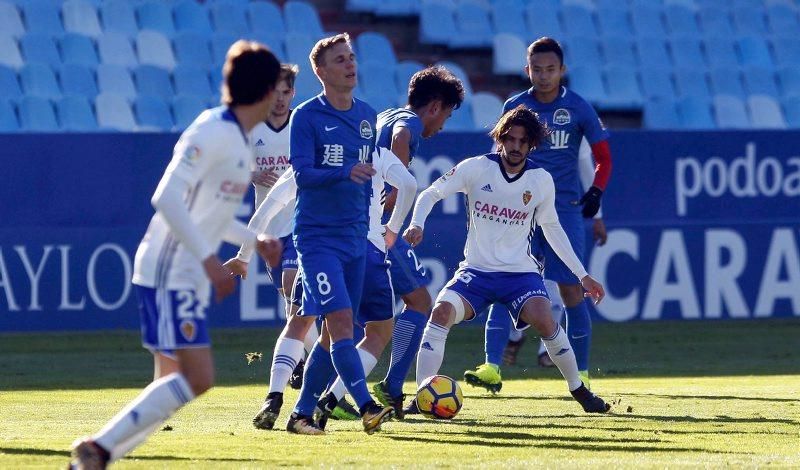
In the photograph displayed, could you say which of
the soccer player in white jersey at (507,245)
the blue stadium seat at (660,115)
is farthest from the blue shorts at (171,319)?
the blue stadium seat at (660,115)

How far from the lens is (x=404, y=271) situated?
8.36m

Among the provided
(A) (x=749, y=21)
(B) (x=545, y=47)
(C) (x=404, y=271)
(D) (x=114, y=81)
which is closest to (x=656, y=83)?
(A) (x=749, y=21)

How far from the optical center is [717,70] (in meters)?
19.8

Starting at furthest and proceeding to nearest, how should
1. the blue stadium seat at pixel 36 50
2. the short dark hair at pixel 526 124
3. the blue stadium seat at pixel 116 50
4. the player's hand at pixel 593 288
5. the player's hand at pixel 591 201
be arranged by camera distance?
1. the blue stadium seat at pixel 116 50
2. the blue stadium seat at pixel 36 50
3. the player's hand at pixel 591 201
4. the short dark hair at pixel 526 124
5. the player's hand at pixel 593 288

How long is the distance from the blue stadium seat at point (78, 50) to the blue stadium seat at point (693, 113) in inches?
277

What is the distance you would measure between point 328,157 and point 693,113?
40.0 ft

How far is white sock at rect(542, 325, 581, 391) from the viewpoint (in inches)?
335

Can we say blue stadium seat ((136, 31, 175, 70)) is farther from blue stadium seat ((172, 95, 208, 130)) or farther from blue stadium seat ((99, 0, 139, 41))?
blue stadium seat ((172, 95, 208, 130))

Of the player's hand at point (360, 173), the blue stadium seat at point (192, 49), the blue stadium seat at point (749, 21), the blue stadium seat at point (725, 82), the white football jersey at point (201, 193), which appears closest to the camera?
the white football jersey at point (201, 193)

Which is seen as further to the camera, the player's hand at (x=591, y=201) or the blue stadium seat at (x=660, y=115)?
the blue stadium seat at (x=660, y=115)

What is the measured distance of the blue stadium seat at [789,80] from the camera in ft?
65.3

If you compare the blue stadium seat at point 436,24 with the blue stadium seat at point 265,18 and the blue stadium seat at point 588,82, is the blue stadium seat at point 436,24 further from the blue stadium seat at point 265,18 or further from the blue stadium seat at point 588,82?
the blue stadium seat at point 265,18

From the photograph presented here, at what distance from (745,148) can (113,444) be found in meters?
10.7

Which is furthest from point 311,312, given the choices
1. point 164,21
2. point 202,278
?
point 164,21
